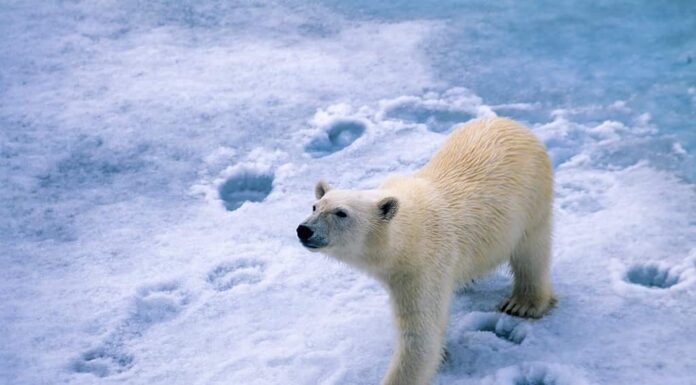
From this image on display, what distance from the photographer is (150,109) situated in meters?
5.90

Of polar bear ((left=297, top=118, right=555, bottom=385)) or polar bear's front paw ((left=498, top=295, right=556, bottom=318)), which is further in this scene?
polar bear's front paw ((left=498, top=295, right=556, bottom=318))

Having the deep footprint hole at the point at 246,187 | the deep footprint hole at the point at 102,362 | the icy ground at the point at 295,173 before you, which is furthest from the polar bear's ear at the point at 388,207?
the deep footprint hole at the point at 246,187

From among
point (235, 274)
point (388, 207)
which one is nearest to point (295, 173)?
point (235, 274)

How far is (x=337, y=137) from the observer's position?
18.3ft

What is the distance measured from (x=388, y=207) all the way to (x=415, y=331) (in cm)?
52

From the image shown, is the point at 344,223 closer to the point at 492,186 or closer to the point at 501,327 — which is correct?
the point at 492,186

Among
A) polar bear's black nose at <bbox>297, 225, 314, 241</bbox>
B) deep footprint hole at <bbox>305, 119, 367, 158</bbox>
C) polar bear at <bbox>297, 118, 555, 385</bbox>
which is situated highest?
polar bear's black nose at <bbox>297, 225, 314, 241</bbox>

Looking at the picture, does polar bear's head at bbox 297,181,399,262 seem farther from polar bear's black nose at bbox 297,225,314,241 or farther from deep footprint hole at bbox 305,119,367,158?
deep footprint hole at bbox 305,119,367,158

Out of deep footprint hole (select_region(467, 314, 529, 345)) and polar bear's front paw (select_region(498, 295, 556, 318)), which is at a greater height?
polar bear's front paw (select_region(498, 295, 556, 318))

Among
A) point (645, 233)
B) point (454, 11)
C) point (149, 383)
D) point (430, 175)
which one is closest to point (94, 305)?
point (149, 383)

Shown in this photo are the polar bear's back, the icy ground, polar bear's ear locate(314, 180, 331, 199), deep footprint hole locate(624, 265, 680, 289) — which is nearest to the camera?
polar bear's ear locate(314, 180, 331, 199)

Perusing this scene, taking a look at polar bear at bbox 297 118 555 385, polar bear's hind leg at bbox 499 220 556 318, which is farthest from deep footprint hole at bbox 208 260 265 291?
polar bear's hind leg at bbox 499 220 556 318

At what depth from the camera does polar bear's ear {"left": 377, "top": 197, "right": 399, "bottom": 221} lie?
128 inches

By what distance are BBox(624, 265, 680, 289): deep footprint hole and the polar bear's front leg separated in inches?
46.7
